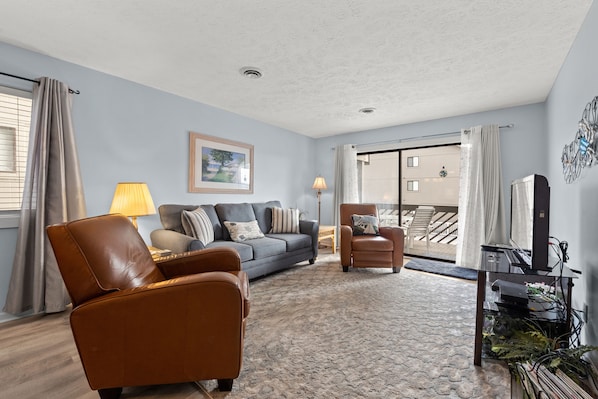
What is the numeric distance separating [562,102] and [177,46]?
3514 mm

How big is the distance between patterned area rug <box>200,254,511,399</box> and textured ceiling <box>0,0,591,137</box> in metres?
2.29

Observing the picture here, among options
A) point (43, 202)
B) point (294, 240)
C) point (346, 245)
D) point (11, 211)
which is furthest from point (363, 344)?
point (11, 211)

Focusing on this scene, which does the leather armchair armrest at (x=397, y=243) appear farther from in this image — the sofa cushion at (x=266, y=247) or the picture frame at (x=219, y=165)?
the picture frame at (x=219, y=165)

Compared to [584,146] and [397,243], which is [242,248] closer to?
[397,243]

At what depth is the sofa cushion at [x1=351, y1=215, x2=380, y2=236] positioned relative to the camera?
3.99 m

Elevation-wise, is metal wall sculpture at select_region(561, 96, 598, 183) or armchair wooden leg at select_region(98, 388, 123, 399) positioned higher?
metal wall sculpture at select_region(561, 96, 598, 183)

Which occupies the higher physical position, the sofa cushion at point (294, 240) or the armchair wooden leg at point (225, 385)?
the sofa cushion at point (294, 240)

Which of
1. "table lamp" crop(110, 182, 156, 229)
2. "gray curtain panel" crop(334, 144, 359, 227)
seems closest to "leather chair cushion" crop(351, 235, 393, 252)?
"gray curtain panel" crop(334, 144, 359, 227)

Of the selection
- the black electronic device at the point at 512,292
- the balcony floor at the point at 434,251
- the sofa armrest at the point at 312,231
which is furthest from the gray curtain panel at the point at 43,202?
the balcony floor at the point at 434,251

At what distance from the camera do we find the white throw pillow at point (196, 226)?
2.98 m

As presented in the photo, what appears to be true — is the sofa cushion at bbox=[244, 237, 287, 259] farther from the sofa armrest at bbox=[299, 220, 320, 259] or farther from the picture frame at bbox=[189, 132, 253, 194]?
the picture frame at bbox=[189, 132, 253, 194]

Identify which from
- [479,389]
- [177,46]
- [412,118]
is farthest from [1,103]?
[412,118]

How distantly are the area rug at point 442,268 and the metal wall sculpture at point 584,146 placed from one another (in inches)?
72.0

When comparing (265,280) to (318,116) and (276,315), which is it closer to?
(276,315)
